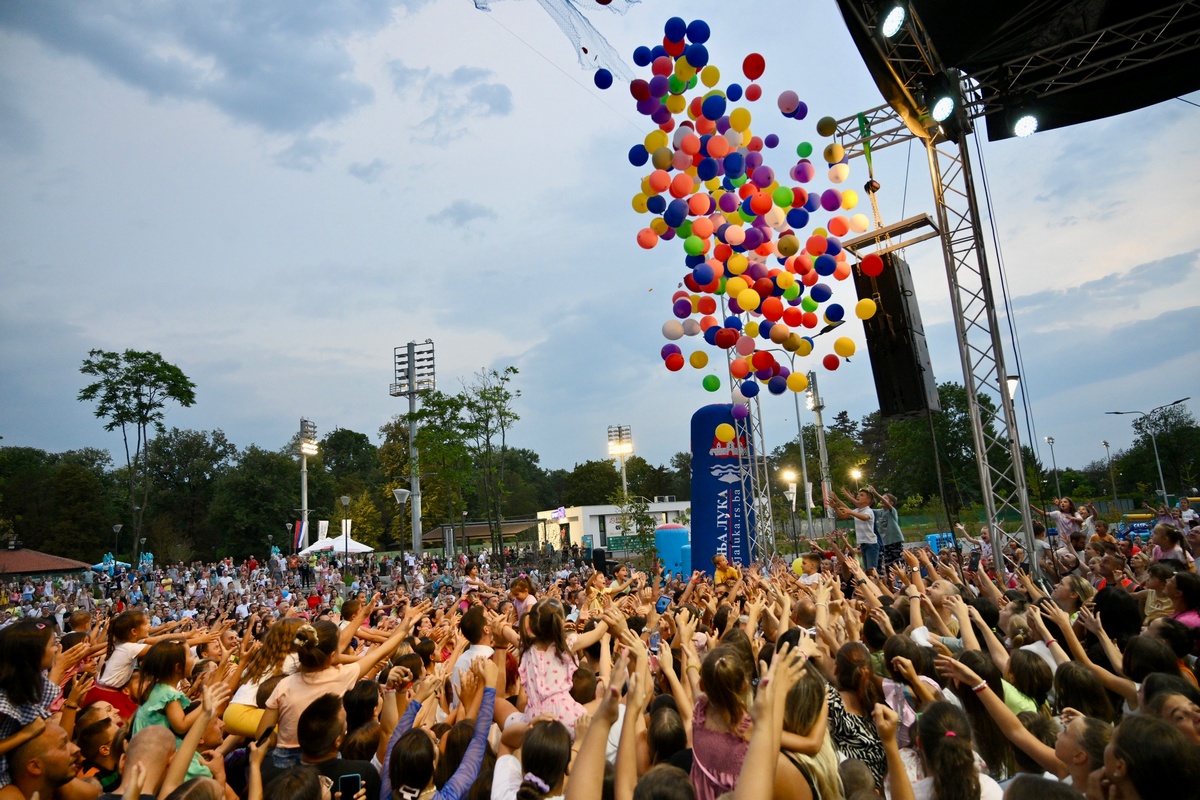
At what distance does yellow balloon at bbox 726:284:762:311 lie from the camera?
350 inches

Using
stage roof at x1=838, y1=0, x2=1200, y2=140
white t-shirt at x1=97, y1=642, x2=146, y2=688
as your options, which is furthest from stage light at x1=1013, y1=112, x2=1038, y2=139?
white t-shirt at x1=97, y1=642, x2=146, y2=688

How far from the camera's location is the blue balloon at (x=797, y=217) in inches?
363

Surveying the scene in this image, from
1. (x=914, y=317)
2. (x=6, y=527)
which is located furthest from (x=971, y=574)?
(x=6, y=527)

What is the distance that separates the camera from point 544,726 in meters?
2.31

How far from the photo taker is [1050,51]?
26.3 feet

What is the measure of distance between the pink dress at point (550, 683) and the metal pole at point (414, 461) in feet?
78.0

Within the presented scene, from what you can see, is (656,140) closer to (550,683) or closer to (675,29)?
(675,29)

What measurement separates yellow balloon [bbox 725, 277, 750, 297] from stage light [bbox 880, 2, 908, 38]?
122 inches

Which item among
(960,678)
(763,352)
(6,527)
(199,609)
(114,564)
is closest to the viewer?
(960,678)

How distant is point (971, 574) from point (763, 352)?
13.0 ft

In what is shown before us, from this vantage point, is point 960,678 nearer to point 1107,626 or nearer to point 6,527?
point 1107,626

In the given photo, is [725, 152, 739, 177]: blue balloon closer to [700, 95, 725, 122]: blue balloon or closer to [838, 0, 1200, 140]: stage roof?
[700, 95, 725, 122]: blue balloon

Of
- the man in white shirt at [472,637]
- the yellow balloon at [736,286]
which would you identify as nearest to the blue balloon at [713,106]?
the yellow balloon at [736,286]

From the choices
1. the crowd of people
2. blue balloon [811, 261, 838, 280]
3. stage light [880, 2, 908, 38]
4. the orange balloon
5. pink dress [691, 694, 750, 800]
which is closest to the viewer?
the crowd of people
